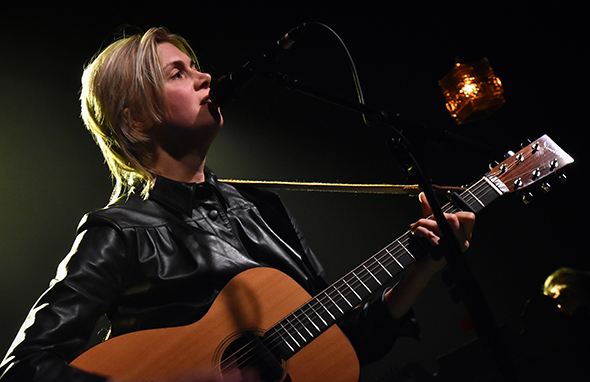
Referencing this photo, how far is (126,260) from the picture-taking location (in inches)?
65.1

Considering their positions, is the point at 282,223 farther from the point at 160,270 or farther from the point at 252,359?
the point at 252,359

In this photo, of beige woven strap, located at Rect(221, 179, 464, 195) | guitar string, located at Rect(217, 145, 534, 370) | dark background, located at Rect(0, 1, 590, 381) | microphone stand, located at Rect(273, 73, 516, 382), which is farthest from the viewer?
dark background, located at Rect(0, 1, 590, 381)

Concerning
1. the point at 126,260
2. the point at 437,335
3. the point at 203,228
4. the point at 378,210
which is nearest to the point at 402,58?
the point at 378,210

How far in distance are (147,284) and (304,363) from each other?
2.03ft

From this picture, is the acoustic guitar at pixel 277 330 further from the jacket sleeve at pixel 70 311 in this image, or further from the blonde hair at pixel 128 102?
the blonde hair at pixel 128 102

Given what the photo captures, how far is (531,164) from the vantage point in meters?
1.77

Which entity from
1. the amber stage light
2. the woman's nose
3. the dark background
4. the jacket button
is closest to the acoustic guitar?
the jacket button

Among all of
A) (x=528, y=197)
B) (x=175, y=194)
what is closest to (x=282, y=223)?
(x=175, y=194)

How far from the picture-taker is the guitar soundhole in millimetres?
1458

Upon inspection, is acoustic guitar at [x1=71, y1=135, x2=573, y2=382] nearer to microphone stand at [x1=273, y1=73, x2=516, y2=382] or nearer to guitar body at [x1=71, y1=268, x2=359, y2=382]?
guitar body at [x1=71, y1=268, x2=359, y2=382]

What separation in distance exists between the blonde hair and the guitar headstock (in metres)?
1.42

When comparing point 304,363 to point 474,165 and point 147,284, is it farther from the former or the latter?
point 474,165

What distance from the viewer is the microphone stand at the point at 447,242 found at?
1.10m

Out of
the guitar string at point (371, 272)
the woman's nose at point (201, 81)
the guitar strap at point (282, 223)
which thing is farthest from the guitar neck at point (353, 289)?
the woman's nose at point (201, 81)
